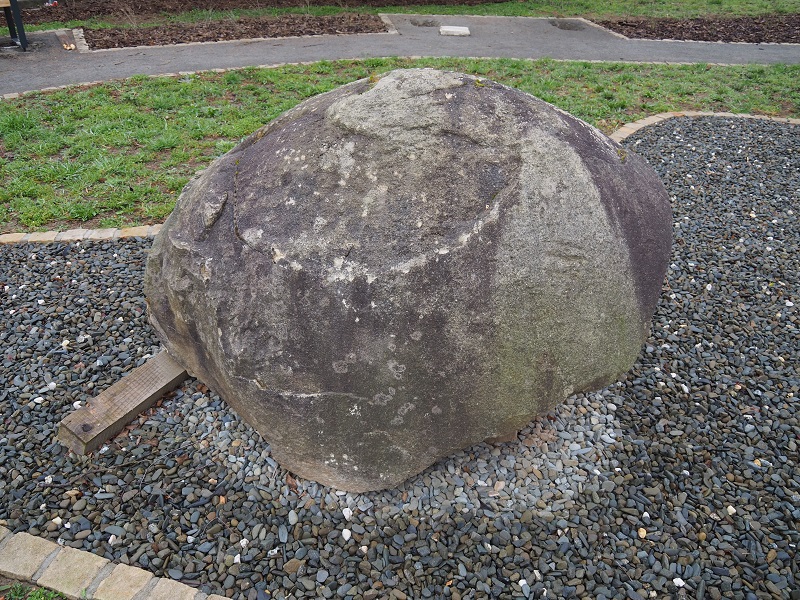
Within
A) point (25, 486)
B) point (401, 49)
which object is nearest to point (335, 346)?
point (25, 486)

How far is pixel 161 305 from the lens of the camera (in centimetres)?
308

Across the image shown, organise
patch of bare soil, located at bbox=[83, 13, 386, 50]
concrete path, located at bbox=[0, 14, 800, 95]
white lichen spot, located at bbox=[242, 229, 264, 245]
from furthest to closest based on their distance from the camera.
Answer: patch of bare soil, located at bbox=[83, 13, 386, 50]
concrete path, located at bbox=[0, 14, 800, 95]
white lichen spot, located at bbox=[242, 229, 264, 245]

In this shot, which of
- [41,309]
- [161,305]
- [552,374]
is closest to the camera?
[552,374]

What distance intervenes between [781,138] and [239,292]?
273 inches

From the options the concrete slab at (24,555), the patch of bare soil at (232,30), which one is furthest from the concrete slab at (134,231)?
the patch of bare soil at (232,30)

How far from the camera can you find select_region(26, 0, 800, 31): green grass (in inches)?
494

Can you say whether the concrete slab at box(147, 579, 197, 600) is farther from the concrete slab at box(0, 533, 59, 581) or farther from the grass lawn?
the concrete slab at box(0, 533, 59, 581)

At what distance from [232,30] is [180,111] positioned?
14.6 feet

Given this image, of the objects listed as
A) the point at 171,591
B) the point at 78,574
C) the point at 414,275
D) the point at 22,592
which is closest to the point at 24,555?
the point at 22,592

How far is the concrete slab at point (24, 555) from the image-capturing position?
8.98 feet

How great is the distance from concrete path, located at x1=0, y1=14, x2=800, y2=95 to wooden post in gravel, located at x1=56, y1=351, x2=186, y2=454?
22.1 ft

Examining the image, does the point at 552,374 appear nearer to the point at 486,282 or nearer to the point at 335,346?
the point at 486,282

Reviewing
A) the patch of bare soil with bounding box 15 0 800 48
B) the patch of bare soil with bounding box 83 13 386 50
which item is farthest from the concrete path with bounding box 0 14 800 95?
the patch of bare soil with bounding box 15 0 800 48

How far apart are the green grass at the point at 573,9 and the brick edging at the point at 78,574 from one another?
1154 cm
